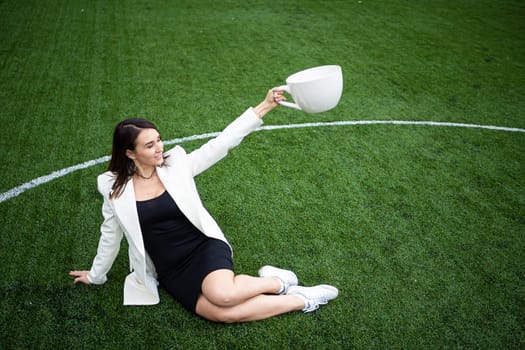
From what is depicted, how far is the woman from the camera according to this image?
2.17 meters

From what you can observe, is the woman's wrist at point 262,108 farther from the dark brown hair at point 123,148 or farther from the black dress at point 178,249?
the black dress at point 178,249

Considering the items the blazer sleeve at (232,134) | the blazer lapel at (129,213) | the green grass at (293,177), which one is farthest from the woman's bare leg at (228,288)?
the blazer sleeve at (232,134)

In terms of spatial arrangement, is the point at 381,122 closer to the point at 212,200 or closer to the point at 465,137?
the point at 465,137

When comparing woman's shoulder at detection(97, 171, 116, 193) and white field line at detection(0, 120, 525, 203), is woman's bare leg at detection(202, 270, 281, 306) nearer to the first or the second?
woman's shoulder at detection(97, 171, 116, 193)

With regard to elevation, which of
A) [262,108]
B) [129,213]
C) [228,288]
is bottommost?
[228,288]

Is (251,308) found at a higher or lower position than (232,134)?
lower

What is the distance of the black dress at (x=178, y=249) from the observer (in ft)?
7.37

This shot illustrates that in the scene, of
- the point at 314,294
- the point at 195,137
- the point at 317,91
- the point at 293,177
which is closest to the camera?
the point at 317,91

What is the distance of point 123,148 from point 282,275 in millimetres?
1219

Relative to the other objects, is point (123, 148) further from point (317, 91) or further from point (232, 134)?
point (317, 91)

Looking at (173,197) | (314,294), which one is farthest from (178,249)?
(314,294)

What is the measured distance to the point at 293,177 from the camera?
3.54 metres

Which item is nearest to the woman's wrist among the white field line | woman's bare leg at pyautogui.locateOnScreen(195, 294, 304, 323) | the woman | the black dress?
the woman

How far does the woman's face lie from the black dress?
0.20 metres
